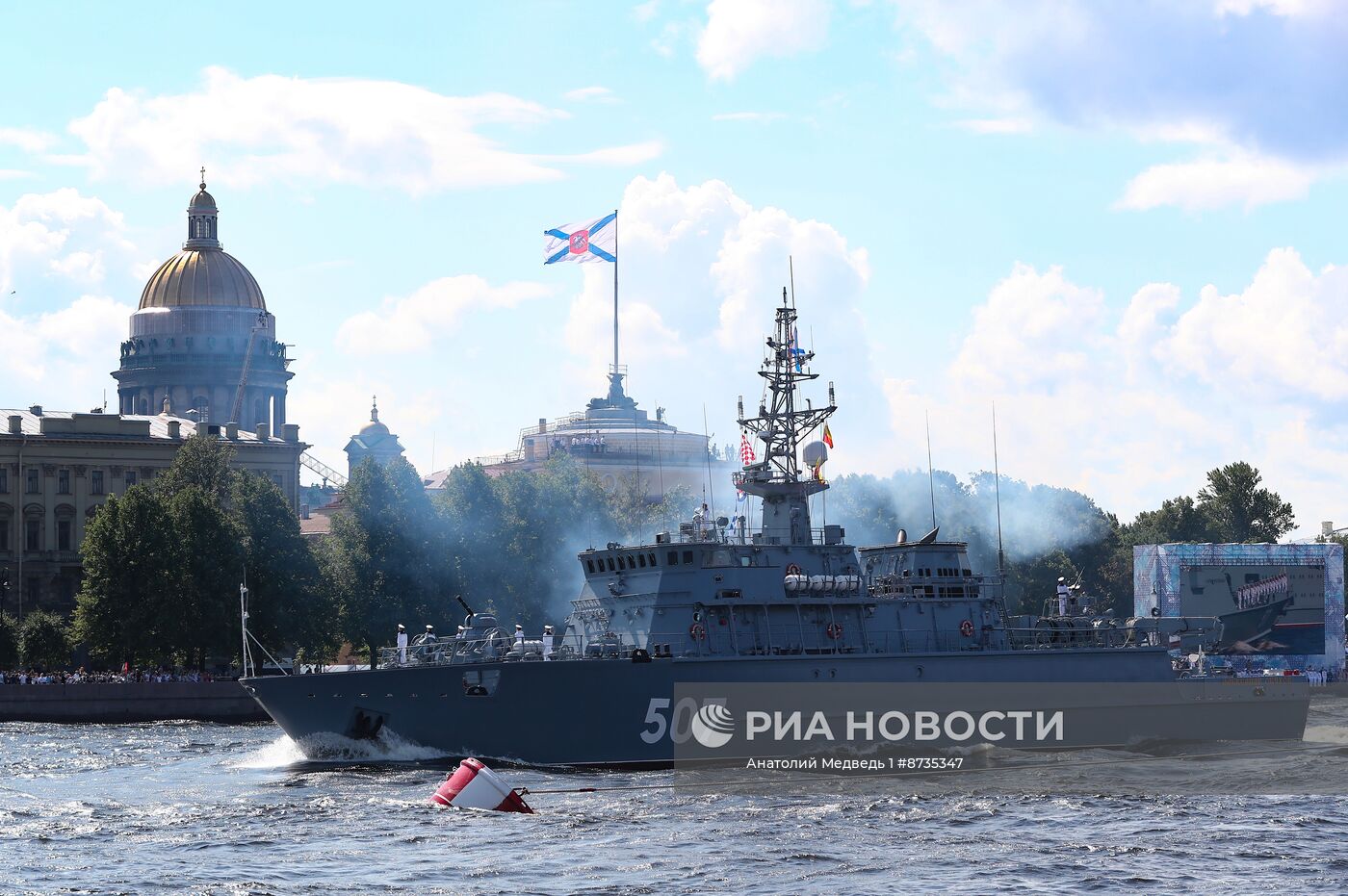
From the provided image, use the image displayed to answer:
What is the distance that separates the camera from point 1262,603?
8544cm

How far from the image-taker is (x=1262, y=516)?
119 meters

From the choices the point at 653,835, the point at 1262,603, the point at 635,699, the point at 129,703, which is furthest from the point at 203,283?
the point at 653,835

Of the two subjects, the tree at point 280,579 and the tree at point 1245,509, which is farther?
the tree at point 1245,509

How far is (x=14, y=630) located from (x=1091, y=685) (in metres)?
52.4

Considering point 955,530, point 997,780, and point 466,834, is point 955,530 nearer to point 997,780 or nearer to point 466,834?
point 997,780

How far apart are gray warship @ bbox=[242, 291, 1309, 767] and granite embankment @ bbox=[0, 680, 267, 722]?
2463 centimetres

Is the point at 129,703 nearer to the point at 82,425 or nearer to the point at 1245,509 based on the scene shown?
the point at 82,425

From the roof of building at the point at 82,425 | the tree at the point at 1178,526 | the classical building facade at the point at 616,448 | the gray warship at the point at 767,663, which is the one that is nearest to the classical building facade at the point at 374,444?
the classical building facade at the point at 616,448

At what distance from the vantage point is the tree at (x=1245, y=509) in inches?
4692

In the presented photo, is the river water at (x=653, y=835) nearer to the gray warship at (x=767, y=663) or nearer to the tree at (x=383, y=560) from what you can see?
the gray warship at (x=767, y=663)

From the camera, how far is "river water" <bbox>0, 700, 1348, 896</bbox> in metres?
29.3

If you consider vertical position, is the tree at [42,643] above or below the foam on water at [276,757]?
above

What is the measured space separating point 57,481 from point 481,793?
73.6 meters

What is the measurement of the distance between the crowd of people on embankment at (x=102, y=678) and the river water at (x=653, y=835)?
89.4 ft
